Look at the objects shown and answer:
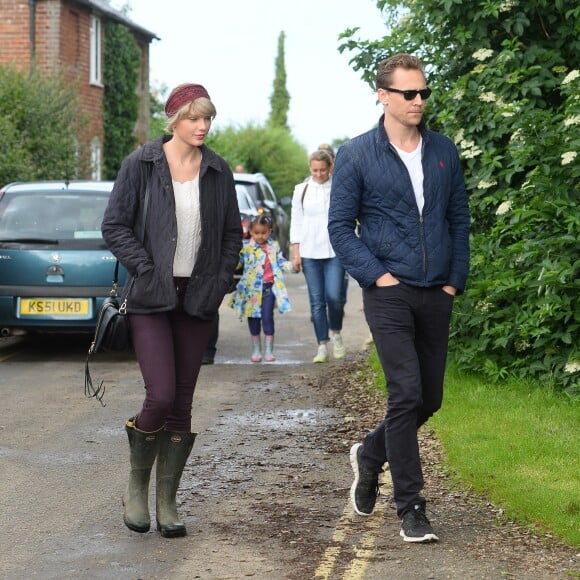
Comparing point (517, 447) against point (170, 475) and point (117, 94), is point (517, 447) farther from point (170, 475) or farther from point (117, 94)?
point (117, 94)

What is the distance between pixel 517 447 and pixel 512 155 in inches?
109

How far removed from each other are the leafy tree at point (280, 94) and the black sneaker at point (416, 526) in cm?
9084

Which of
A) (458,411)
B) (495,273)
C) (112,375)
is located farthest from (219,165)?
(112,375)

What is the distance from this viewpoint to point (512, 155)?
31.6 feet

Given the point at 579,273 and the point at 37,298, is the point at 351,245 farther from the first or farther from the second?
the point at 37,298

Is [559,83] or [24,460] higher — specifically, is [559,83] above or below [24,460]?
above

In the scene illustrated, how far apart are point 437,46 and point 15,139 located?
12839 mm

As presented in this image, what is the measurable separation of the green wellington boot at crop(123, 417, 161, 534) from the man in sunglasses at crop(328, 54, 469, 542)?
3.55 feet

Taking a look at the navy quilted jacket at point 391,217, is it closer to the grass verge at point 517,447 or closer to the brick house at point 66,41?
the grass verge at point 517,447

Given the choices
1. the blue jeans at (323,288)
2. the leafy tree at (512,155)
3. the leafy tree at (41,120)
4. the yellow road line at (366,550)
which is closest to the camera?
the yellow road line at (366,550)

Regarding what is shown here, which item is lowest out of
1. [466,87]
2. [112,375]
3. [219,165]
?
[112,375]

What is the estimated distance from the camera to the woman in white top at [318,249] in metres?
12.1

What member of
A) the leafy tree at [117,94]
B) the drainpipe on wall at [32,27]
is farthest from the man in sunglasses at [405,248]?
the leafy tree at [117,94]

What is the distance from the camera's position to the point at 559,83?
10.5 m
